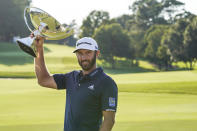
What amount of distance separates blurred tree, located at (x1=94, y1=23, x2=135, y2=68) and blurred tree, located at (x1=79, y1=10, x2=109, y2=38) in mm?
9088

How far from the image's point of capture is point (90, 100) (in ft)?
13.1

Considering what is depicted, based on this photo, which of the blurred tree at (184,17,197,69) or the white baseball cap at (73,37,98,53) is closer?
the white baseball cap at (73,37,98,53)

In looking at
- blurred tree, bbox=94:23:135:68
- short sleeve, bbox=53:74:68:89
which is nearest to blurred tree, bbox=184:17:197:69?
blurred tree, bbox=94:23:135:68

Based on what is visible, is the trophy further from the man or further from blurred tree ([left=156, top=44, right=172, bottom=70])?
blurred tree ([left=156, top=44, right=172, bottom=70])

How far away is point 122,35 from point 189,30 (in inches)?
455

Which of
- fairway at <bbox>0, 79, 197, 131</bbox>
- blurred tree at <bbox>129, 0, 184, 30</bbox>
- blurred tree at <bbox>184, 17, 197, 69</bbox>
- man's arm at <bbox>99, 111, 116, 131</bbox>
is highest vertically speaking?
blurred tree at <bbox>129, 0, 184, 30</bbox>

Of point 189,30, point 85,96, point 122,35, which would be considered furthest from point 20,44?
point 122,35

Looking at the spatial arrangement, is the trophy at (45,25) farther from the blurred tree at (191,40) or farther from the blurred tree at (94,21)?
the blurred tree at (94,21)

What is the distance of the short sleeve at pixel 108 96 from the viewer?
3.90 meters

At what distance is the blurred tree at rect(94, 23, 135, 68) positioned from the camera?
6041 cm

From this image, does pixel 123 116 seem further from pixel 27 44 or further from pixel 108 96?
pixel 27 44

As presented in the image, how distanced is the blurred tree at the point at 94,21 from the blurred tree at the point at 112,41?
9.09 m

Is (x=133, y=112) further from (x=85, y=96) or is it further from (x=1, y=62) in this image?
(x=1, y=62)

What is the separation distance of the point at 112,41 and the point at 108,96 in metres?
57.2
